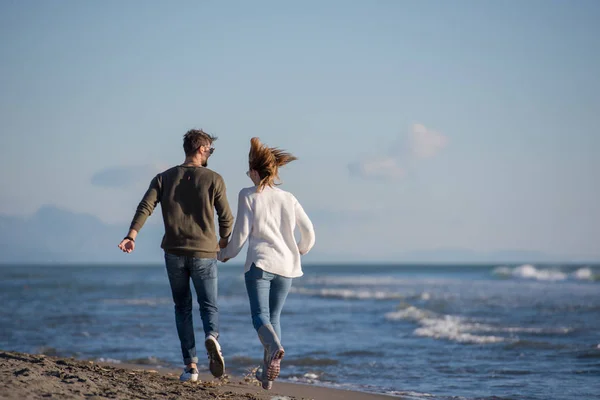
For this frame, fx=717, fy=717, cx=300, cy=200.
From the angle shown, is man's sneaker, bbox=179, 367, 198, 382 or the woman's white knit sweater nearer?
the woman's white knit sweater

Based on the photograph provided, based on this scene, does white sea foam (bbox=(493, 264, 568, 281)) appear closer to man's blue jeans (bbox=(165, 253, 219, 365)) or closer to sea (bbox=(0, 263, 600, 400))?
sea (bbox=(0, 263, 600, 400))

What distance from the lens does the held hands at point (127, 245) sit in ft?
16.6

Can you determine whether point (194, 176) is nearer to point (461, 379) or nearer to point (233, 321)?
point (461, 379)

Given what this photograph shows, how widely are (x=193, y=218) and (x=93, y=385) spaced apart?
1.36 m

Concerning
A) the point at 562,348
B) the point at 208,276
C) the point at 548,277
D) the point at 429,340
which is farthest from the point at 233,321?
the point at 548,277

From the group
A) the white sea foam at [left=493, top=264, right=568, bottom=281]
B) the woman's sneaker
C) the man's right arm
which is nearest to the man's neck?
Result: the man's right arm

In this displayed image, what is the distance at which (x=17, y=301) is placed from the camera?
20.6 m

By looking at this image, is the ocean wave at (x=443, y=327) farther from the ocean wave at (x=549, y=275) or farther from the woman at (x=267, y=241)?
the ocean wave at (x=549, y=275)

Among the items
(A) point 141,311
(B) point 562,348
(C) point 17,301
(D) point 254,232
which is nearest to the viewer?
(D) point 254,232

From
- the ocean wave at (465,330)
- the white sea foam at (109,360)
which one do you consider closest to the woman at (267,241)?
the white sea foam at (109,360)

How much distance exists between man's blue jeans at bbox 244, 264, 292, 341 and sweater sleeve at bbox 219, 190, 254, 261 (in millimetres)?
208

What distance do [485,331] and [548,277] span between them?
91.1ft

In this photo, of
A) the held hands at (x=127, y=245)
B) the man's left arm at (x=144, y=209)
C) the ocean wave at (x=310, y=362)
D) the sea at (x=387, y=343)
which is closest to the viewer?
the held hands at (x=127, y=245)

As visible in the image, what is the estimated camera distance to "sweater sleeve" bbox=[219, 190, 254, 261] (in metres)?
5.25
